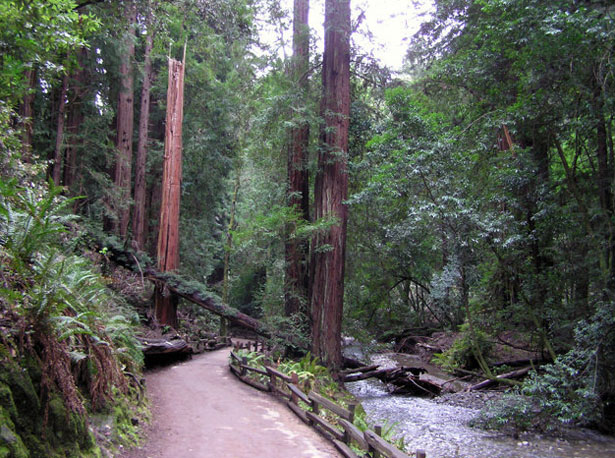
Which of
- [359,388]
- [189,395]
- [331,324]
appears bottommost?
[359,388]

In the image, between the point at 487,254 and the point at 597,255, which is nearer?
the point at 597,255

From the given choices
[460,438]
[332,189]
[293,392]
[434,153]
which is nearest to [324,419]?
[293,392]

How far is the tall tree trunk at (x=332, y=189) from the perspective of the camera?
12555mm

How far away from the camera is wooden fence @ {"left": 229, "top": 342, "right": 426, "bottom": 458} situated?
6.07 metres

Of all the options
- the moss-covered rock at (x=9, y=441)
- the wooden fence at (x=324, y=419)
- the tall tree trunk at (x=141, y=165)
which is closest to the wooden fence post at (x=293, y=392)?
the wooden fence at (x=324, y=419)

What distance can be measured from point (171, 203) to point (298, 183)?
15.3ft

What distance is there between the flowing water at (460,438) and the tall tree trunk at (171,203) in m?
7.57

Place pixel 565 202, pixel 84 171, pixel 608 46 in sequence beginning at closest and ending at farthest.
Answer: pixel 608 46
pixel 565 202
pixel 84 171

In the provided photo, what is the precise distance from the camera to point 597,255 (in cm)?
1031

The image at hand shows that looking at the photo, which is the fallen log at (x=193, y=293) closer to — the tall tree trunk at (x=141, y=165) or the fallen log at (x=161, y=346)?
the fallen log at (x=161, y=346)

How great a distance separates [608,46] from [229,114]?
16.0m

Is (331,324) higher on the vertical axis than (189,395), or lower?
higher

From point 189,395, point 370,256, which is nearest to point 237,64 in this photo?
point 370,256

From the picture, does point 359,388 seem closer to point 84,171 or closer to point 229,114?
point 84,171
